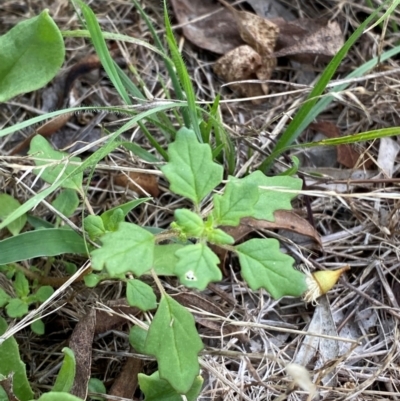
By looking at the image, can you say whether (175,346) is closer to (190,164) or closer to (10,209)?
(190,164)

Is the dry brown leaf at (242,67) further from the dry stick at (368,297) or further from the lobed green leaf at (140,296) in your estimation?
the lobed green leaf at (140,296)

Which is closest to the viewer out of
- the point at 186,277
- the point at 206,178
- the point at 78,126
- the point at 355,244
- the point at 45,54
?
the point at 186,277

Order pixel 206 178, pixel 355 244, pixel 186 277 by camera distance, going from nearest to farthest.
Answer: pixel 186 277 < pixel 206 178 < pixel 355 244

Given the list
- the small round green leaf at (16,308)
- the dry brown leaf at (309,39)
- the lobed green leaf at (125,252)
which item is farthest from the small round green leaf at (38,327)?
the dry brown leaf at (309,39)

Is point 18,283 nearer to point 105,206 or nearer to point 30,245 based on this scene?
point 30,245

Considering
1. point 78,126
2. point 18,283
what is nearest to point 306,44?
point 78,126

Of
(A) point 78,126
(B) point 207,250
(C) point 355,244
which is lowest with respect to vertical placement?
(C) point 355,244

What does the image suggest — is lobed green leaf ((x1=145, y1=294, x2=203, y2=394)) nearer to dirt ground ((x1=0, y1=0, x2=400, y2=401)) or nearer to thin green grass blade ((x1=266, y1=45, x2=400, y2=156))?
dirt ground ((x1=0, y1=0, x2=400, y2=401))
